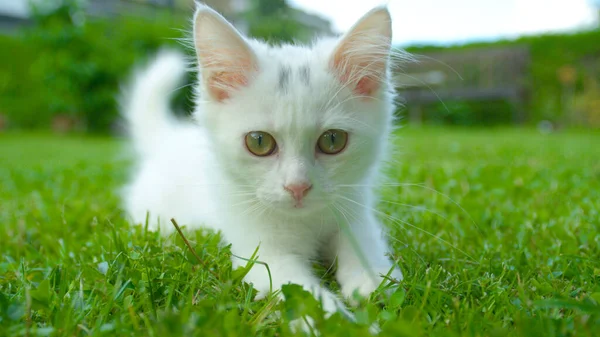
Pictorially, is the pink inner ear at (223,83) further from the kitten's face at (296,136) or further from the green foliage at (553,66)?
the green foliage at (553,66)

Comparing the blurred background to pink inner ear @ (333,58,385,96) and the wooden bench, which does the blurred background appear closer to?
the wooden bench

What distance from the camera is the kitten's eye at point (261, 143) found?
1.50 metres

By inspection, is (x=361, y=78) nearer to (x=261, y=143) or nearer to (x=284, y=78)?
(x=284, y=78)

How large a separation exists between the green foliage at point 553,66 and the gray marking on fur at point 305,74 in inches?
566

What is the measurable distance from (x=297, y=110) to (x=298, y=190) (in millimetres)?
263

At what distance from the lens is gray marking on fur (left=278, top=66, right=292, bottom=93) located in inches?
59.9

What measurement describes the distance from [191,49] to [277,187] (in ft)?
2.64

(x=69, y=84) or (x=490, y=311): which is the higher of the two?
(x=69, y=84)

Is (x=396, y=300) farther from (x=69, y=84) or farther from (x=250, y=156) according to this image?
(x=69, y=84)

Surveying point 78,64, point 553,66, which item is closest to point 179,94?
point 78,64

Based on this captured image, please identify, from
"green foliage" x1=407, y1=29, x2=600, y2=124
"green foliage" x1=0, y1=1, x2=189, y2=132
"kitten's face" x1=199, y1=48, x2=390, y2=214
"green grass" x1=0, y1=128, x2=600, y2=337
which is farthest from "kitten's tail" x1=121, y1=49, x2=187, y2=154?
"green foliage" x1=407, y1=29, x2=600, y2=124

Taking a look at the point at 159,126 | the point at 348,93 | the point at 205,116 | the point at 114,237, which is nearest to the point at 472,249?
the point at 348,93

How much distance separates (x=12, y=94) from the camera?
1356 cm

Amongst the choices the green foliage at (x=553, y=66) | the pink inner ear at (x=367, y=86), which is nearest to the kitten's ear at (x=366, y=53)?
the pink inner ear at (x=367, y=86)
